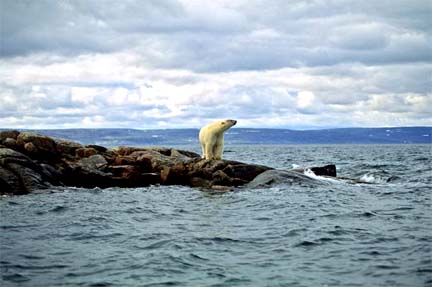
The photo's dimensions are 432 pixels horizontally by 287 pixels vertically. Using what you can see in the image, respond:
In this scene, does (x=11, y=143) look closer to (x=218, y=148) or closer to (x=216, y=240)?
(x=218, y=148)

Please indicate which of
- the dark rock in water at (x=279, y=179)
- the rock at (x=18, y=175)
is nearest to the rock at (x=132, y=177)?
the rock at (x=18, y=175)

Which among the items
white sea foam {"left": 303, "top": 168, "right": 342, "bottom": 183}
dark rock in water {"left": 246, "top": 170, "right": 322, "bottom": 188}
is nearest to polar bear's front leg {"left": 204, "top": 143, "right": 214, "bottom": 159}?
dark rock in water {"left": 246, "top": 170, "right": 322, "bottom": 188}

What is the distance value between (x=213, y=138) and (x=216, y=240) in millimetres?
16038

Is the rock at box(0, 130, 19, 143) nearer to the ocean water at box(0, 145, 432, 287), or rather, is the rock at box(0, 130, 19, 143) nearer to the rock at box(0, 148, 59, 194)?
the rock at box(0, 148, 59, 194)

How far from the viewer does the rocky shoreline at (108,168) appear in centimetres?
2640

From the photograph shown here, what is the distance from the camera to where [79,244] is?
1364cm

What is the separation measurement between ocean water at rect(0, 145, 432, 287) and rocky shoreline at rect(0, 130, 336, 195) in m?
2.80

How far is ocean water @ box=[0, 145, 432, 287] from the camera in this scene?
35.0 ft

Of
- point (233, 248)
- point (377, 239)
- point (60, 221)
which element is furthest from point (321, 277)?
point (60, 221)

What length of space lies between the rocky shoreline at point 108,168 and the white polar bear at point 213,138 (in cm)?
81

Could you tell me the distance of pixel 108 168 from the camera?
2966 centimetres

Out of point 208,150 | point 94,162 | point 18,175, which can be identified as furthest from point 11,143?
point 208,150

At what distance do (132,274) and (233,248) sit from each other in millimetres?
3017

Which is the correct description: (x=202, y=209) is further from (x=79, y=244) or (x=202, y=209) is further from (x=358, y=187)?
(x=358, y=187)
